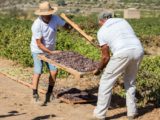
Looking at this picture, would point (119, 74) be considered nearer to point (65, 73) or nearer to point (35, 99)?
point (35, 99)

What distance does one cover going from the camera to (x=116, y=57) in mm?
7688

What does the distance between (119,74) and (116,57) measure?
333 millimetres

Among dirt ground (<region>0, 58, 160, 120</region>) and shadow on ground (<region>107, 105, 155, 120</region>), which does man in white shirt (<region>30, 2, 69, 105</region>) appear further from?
shadow on ground (<region>107, 105, 155, 120</region>)

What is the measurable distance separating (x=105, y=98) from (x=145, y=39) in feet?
61.5

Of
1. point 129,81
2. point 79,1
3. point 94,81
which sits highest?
point 129,81

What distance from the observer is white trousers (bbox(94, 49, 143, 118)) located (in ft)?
25.3

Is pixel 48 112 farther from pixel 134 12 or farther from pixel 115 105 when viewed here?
pixel 134 12

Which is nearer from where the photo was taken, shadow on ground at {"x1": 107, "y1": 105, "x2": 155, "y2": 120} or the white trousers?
the white trousers

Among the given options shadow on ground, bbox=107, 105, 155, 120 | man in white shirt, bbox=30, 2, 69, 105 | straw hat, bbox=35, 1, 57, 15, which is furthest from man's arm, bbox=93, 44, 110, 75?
straw hat, bbox=35, 1, 57, 15

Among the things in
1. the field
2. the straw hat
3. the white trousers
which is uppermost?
the straw hat

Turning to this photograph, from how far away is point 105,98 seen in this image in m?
7.92

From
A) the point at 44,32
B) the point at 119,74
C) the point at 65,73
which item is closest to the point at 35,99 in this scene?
the point at 44,32

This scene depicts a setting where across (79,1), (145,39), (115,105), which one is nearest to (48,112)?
(115,105)

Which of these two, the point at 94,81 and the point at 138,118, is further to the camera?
the point at 94,81
